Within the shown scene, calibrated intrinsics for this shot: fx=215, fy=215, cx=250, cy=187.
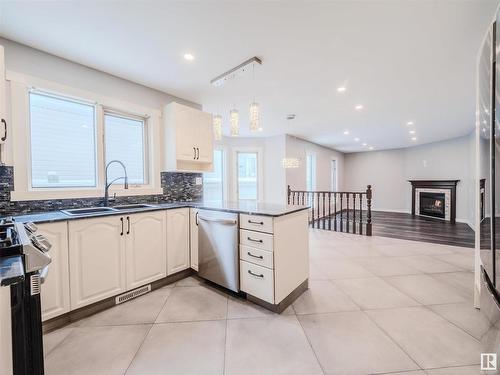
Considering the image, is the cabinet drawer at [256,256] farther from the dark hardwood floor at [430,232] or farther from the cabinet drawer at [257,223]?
the dark hardwood floor at [430,232]

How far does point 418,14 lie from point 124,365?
10.4 feet

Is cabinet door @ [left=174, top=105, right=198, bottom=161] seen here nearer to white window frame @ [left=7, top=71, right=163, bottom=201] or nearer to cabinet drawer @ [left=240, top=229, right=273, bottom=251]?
white window frame @ [left=7, top=71, right=163, bottom=201]

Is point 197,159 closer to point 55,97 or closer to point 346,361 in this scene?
point 55,97

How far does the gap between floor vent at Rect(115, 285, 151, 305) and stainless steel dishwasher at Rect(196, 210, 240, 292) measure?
0.56 m

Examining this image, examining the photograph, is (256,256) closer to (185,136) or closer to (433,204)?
(185,136)

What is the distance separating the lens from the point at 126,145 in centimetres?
275

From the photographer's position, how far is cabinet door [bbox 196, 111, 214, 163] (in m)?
3.11

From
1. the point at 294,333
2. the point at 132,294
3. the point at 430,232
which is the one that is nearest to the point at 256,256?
the point at 294,333

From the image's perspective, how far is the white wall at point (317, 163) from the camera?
18.8 feet

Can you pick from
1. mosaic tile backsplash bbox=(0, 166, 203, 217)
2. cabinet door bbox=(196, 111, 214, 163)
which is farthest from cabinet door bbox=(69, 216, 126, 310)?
cabinet door bbox=(196, 111, 214, 163)

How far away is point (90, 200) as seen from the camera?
233cm

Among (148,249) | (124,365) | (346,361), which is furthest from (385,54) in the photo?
(124,365)

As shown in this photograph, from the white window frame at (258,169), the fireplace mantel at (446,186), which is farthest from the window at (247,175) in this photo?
the fireplace mantel at (446,186)

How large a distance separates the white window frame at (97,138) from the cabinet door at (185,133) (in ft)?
1.00
